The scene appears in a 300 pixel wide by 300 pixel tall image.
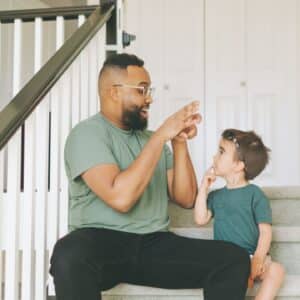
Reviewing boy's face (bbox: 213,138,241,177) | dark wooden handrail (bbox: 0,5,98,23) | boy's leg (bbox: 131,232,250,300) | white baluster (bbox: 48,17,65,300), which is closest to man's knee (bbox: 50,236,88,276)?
boy's leg (bbox: 131,232,250,300)

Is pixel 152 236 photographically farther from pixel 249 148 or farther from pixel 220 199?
pixel 249 148

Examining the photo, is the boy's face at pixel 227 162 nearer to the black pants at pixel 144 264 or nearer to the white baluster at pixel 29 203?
the black pants at pixel 144 264

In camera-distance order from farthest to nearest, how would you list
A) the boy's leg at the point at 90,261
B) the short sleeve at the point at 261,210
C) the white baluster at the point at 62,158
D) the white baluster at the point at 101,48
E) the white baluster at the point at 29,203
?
the white baluster at the point at 101,48 < the white baluster at the point at 62,158 < the short sleeve at the point at 261,210 < the white baluster at the point at 29,203 < the boy's leg at the point at 90,261

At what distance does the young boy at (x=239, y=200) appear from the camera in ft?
5.82

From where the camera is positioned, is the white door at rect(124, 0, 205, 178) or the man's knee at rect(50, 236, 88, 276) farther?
the white door at rect(124, 0, 205, 178)

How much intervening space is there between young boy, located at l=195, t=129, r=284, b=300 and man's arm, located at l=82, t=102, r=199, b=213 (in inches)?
12.1

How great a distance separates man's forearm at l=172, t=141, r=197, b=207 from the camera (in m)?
1.83

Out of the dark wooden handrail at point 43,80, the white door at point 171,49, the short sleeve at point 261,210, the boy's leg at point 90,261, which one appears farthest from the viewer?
the white door at point 171,49

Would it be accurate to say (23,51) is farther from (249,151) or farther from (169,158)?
(249,151)

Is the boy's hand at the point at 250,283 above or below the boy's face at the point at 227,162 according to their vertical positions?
below

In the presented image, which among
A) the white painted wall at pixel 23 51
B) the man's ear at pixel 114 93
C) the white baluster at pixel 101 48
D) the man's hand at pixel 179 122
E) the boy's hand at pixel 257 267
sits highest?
the white painted wall at pixel 23 51

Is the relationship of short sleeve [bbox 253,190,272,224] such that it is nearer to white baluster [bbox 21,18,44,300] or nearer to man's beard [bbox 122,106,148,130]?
man's beard [bbox 122,106,148,130]

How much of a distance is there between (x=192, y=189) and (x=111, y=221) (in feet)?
1.18

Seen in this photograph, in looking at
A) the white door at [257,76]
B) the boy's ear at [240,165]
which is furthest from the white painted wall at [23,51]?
the boy's ear at [240,165]
